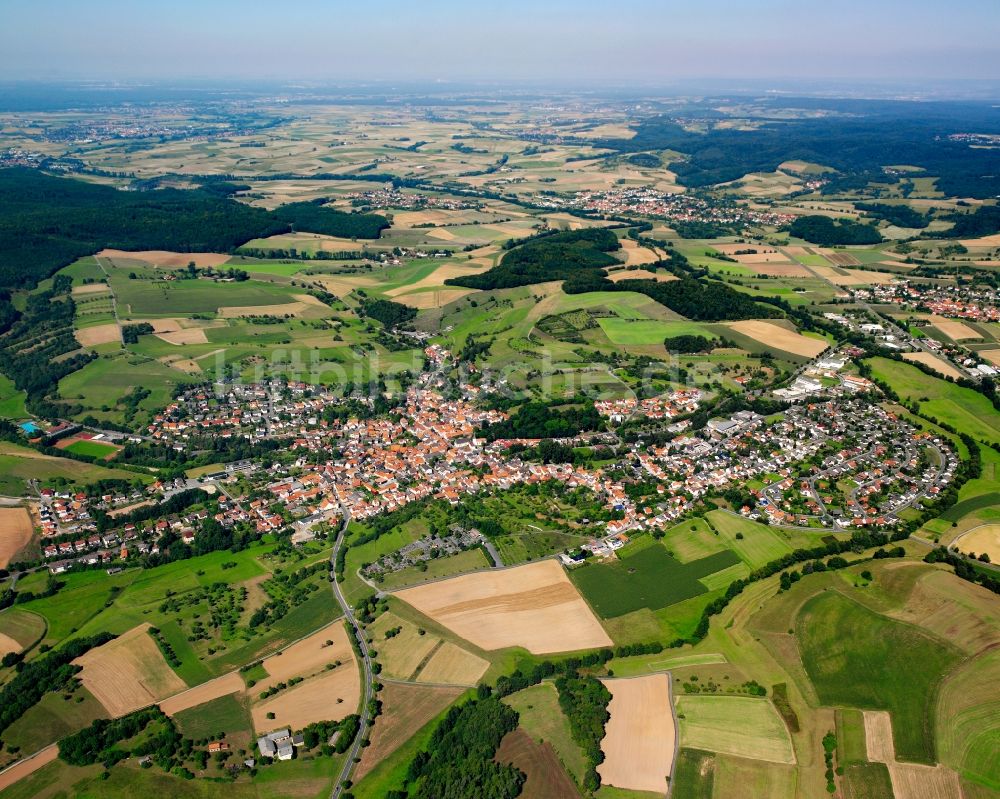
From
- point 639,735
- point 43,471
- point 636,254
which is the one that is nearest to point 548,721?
point 639,735

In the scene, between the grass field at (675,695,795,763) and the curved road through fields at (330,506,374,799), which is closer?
the curved road through fields at (330,506,374,799)

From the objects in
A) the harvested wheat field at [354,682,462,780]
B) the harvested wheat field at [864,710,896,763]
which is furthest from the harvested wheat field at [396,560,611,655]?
the harvested wheat field at [864,710,896,763]

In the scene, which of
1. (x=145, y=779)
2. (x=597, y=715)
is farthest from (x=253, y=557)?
(x=597, y=715)

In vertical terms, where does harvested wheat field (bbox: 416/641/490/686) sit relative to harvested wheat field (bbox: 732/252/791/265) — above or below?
below

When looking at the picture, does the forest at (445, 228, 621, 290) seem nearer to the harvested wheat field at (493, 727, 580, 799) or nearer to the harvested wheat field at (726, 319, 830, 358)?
the harvested wheat field at (726, 319, 830, 358)

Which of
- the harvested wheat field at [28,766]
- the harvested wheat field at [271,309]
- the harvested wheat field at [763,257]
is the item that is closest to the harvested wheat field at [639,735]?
the harvested wheat field at [28,766]

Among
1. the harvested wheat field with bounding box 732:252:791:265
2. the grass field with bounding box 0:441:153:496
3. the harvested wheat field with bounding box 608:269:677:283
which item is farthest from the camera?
the harvested wheat field with bounding box 732:252:791:265
